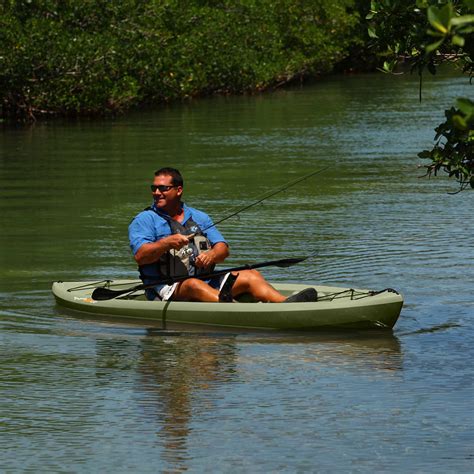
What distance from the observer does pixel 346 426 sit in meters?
7.61

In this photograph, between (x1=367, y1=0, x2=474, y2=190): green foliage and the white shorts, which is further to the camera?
the white shorts

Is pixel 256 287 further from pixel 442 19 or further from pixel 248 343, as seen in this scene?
pixel 442 19

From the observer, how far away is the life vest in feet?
33.8

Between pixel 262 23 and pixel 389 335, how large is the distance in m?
37.6

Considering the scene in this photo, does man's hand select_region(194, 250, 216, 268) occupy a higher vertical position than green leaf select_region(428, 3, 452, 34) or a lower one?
lower

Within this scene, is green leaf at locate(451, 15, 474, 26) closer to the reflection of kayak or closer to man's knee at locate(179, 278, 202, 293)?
the reflection of kayak

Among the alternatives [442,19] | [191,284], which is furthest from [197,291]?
[442,19]

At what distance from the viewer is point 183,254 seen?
33.9 feet

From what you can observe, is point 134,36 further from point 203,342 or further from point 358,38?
point 203,342

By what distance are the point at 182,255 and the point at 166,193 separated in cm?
45

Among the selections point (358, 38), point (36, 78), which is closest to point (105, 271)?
point (36, 78)

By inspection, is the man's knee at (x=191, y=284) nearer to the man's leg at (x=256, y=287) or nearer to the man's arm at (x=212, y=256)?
the man's arm at (x=212, y=256)

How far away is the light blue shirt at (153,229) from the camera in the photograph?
10164 mm

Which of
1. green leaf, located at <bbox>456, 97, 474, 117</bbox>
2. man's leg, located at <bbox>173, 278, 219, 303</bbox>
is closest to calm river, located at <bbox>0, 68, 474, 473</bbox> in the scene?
man's leg, located at <bbox>173, 278, 219, 303</bbox>
